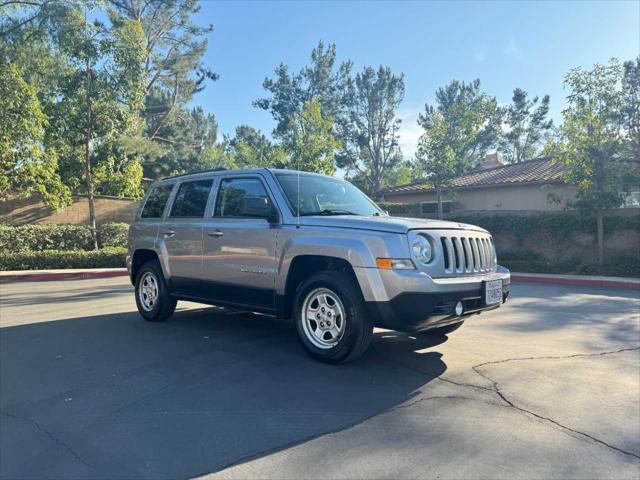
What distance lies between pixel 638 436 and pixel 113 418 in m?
3.80

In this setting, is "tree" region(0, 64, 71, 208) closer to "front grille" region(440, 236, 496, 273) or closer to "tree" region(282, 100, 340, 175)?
"tree" region(282, 100, 340, 175)

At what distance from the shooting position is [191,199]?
6414 mm

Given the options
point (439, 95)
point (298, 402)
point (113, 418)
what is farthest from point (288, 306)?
point (439, 95)

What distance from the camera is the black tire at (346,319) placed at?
4379 mm

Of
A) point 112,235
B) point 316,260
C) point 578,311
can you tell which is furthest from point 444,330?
point 112,235

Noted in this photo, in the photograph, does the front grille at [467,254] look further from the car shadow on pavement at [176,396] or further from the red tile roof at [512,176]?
the red tile roof at [512,176]

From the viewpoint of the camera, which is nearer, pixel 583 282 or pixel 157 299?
pixel 157 299

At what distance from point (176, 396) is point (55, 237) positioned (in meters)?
16.1

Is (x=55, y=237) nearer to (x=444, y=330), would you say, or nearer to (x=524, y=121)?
(x=444, y=330)

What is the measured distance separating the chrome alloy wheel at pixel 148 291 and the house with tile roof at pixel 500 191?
16.1 meters

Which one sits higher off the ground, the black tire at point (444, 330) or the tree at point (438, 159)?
the tree at point (438, 159)

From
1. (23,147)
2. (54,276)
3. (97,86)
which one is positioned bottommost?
(54,276)

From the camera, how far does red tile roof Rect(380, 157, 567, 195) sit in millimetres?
20812

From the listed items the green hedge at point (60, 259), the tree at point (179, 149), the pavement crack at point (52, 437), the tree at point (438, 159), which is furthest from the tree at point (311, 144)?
the pavement crack at point (52, 437)
